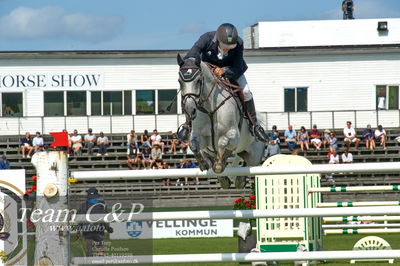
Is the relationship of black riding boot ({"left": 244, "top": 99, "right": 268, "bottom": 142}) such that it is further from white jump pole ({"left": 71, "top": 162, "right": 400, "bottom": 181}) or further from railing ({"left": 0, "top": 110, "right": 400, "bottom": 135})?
railing ({"left": 0, "top": 110, "right": 400, "bottom": 135})

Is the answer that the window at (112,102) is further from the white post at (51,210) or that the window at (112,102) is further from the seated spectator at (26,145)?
the white post at (51,210)

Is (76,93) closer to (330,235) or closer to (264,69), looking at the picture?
(264,69)

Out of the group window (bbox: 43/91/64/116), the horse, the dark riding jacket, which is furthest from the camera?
window (bbox: 43/91/64/116)

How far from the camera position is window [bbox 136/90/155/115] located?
3388cm

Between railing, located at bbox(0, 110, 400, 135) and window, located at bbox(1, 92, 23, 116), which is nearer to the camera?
railing, located at bbox(0, 110, 400, 135)

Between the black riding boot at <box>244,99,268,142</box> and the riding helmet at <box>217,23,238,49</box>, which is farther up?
the riding helmet at <box>217,23,238,49</box>

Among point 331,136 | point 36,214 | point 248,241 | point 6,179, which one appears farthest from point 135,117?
point 36,214

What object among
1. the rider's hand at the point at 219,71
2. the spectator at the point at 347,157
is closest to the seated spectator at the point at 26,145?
the spectator at the point at 347,157

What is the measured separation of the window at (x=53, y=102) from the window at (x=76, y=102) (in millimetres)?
279

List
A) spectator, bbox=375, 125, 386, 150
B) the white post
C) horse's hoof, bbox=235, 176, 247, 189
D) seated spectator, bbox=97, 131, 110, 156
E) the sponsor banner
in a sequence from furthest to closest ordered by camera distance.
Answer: seated spectator, bbox=97, 131, 110, 156 < spectator, bbox=375, 125, 386, 150 < the sponsor banner < horse's hoof, bbox=235, 176, 247, 189 < the white post

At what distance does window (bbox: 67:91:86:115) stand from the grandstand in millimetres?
2439

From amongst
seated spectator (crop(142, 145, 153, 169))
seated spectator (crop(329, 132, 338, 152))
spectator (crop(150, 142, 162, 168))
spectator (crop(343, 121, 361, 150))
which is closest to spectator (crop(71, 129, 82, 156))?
seated spectator (crop(142, 145, 153, 169))

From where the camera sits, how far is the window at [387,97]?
113 feet

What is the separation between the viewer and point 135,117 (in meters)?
33.5
